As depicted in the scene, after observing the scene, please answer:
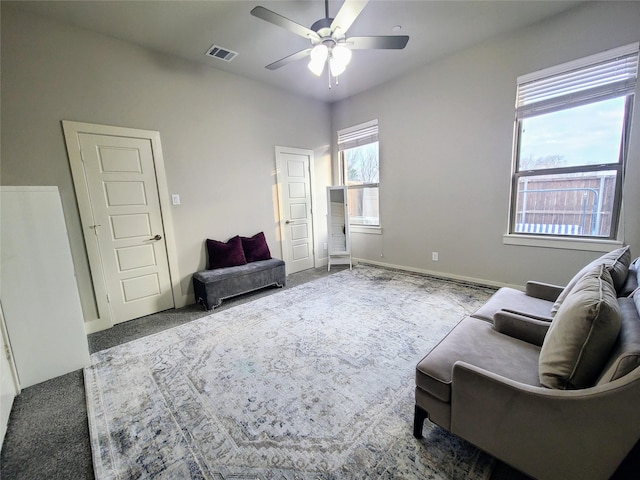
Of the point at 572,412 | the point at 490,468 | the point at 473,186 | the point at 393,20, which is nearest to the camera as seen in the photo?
the point at 572,412

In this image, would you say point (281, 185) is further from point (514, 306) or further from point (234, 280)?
point (514, 306)

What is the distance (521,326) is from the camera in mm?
1485

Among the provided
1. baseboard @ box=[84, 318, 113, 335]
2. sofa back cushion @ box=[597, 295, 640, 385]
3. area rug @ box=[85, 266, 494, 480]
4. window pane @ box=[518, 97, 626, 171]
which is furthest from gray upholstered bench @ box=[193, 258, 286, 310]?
window pane @ box=[518, 97, 626, 171]

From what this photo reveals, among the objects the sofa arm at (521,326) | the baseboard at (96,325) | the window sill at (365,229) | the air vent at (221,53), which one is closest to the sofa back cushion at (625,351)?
the sofa arm at (521,326)

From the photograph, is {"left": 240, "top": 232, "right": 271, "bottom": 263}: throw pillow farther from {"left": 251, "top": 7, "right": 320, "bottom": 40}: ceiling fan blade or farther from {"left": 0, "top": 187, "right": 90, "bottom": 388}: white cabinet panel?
{"left": 251, "top": 7, "right": 320, "bottom": 40}: ceiling fan blade

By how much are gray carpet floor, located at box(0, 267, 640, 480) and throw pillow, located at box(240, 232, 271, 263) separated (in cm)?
214

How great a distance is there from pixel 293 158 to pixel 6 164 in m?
3.20

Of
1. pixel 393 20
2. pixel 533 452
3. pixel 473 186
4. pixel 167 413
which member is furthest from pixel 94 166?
pixel 473 186

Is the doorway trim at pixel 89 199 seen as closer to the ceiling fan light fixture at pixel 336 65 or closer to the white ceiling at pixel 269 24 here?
the white ceiling at pixel 269 24

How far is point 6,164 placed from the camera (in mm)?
2262

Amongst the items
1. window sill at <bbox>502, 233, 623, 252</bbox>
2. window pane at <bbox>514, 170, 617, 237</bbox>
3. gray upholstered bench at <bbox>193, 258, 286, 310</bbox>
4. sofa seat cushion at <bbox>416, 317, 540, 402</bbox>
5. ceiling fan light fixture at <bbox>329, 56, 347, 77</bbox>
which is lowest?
gray upholstered bench at <bbox>193, 258, 286, 310</bbox>

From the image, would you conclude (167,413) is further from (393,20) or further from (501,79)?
(501,79)

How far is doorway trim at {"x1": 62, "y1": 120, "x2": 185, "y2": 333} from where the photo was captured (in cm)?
254

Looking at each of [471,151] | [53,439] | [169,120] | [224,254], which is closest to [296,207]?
[224,254]
